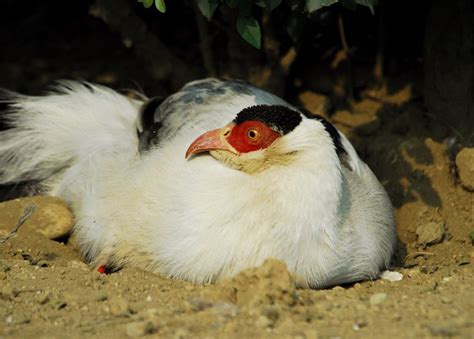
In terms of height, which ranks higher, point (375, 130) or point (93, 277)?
point (375, 130)

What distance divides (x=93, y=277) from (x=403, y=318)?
2188mm

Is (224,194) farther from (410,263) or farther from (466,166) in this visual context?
(466,166)

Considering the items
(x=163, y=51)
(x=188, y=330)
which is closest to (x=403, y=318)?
(x=188, y=330)

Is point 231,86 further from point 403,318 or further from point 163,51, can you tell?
point 403,318

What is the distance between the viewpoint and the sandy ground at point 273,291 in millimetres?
4398

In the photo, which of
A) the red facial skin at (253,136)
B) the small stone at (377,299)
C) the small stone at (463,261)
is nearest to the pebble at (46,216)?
the red facial skin at (253,136)

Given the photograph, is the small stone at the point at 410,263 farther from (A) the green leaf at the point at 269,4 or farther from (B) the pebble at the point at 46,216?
(B) the pebble at the point at 46,216

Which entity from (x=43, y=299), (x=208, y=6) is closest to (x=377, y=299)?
(x=43, y=299)

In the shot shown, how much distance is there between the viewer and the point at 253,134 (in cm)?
560

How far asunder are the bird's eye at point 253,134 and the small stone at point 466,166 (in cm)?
268

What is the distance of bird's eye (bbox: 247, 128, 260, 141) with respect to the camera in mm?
5586

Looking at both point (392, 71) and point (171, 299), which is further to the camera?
point (392, 71)

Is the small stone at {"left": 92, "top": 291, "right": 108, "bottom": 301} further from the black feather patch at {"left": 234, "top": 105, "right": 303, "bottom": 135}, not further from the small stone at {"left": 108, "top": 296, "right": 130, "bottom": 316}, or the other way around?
the black feather patch at {"left": 234, "top": 105, "right": 303, "bottom": 135}

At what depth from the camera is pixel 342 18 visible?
355 inches
